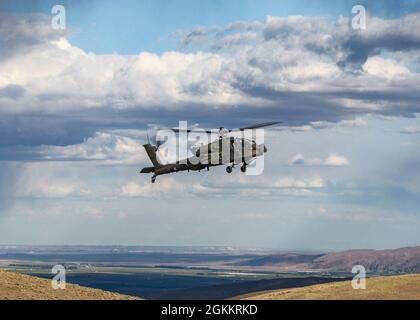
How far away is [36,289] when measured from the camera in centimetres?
10131

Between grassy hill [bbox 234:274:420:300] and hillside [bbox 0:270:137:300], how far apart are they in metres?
22.9

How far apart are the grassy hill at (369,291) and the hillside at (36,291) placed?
22.9 metres

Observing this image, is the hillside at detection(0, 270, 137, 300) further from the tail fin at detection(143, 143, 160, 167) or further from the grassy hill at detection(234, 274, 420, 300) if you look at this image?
the tail fin at detection(143, 143, 160, 167)

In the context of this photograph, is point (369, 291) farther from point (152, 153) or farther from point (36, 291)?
point (152, 153)

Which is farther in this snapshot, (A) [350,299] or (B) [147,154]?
(B) [147,154]

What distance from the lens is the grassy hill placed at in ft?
295

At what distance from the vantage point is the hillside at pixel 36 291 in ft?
319

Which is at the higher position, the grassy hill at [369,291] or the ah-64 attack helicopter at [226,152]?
the ah-64 attack helicopter at [226,152]

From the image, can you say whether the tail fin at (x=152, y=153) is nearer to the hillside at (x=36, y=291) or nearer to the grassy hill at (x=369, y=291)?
the hillside at (x=36, y=291)

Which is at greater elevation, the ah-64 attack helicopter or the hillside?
the ah-64 attack helicopter
